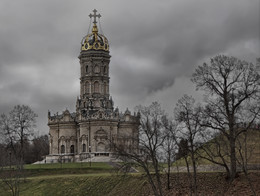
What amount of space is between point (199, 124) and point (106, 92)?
5583 cm

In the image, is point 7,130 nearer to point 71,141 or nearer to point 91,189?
point 71,141

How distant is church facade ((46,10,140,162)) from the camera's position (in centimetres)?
8838

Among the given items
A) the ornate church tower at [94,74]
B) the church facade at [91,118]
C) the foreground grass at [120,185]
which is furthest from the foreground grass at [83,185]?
the ornate church tower at [94,74]

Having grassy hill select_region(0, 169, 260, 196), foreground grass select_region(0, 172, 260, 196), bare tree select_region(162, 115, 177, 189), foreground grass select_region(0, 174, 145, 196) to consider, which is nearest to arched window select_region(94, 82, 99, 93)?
grassy hill select_region(0, 169, 260, 196)

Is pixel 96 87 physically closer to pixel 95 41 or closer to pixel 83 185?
pixel 95 41

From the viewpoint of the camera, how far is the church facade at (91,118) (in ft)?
290

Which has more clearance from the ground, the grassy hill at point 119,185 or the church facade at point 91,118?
the church facade at point 91,118

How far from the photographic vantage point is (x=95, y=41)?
96.0 metres

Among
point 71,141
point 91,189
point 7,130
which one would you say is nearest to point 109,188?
point 91,189

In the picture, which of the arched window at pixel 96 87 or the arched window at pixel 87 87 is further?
the arched window at pixel 87 87

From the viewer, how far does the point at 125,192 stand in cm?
4988

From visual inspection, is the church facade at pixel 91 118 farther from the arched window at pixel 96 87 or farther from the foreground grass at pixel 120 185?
the foreground grass at pixel 120 185

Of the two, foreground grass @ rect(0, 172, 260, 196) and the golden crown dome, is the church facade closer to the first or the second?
the golden crown dome

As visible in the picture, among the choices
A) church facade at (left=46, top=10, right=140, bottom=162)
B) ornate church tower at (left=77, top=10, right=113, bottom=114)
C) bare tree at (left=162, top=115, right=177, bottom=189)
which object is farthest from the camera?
ornate church tower at (left=77, top=10, right=113, bottom=114)
